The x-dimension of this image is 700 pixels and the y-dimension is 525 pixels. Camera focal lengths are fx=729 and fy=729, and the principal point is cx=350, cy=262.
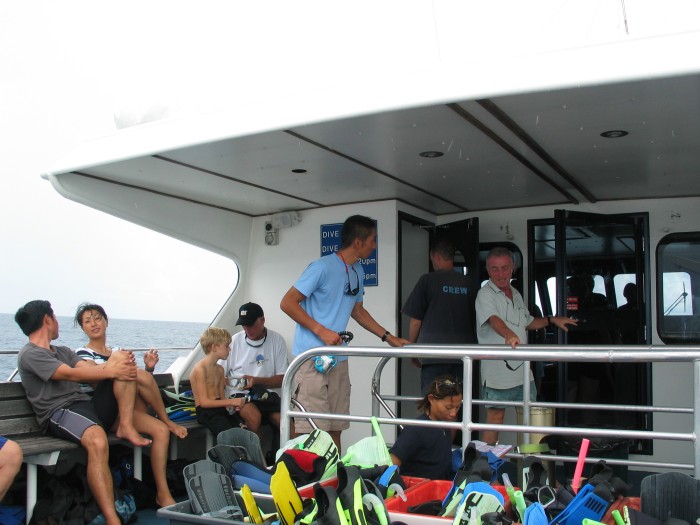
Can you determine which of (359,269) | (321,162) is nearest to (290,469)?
(359,269)

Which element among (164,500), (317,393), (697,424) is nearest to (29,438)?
(164,500)

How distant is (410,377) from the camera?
24.2 feet

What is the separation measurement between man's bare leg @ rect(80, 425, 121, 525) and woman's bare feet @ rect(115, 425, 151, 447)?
0.32 m

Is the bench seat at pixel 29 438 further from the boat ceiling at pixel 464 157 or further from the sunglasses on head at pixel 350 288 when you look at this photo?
the sunglasses on head at pixel 350 288

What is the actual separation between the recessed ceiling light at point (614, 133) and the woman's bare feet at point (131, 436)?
152 inches

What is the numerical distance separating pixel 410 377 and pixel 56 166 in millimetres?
3880

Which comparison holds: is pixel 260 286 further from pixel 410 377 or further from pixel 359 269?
pixel 359 269

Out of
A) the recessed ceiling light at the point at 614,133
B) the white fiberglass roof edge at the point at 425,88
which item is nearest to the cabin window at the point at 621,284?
the recessed ceiling light at the point at 614,133

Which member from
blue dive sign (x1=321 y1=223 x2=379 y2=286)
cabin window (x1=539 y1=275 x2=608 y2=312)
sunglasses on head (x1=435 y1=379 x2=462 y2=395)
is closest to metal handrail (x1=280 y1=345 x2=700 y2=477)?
sunglasses on head (x1=435 y1=379 x2=462 y2=395)

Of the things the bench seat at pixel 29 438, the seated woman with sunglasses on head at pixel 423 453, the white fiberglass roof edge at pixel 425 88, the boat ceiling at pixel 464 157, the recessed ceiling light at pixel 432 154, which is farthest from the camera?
the recessed ceiling light at pixel 432 154

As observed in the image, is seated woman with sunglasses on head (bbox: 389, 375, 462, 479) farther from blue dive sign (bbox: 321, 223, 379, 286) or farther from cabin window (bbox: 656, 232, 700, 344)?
cabin window (bbox: 656, 232, 700, 344)

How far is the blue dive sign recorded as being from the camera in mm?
6928

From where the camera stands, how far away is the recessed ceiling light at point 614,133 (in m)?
4.46

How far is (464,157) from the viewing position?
519 centimetres
